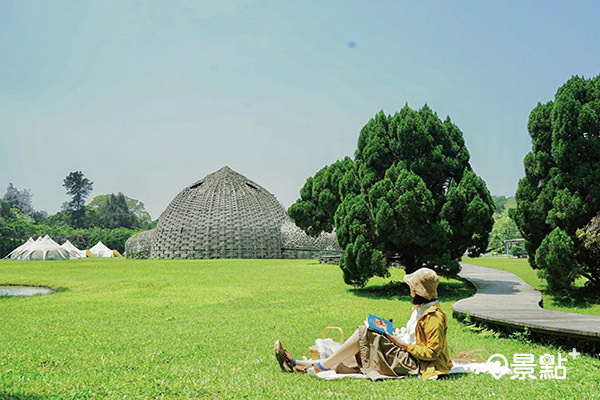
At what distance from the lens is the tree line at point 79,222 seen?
58.3m

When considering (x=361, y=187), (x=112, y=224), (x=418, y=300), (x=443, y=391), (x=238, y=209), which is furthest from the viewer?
(x=112, y=224)

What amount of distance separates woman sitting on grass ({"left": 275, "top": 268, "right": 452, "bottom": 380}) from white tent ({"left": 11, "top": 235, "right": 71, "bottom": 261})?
129 feet

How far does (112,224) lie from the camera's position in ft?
253

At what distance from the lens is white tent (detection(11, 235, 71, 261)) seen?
3828 cm

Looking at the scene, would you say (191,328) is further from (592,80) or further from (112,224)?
(112,224)

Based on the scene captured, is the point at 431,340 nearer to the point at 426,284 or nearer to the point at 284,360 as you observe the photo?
the point at 426,284

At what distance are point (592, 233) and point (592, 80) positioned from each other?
3.95 m

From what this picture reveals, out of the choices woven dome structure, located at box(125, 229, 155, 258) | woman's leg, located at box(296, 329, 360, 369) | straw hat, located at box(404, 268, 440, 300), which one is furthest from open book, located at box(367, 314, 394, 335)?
woven dome structure, located at box(125, 229, 155, 258)

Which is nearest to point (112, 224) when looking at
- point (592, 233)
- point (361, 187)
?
point (361, 187)

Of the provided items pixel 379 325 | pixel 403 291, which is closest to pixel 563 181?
pixel 403 291

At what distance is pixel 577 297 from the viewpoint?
11094mm

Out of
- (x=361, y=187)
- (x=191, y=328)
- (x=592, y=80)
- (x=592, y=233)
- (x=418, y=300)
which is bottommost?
(x=191, y=328)

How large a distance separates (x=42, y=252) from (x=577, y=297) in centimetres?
3906

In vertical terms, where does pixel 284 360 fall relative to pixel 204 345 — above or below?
above
